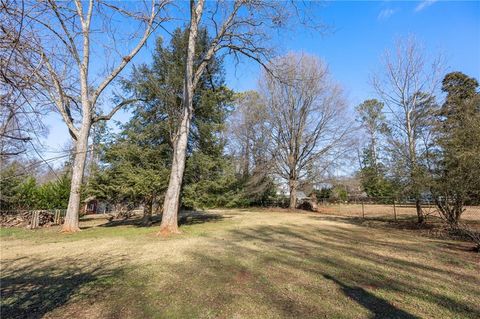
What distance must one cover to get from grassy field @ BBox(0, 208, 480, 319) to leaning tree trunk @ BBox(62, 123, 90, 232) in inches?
132

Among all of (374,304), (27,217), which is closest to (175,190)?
(374,304)

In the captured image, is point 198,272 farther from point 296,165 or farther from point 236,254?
point 296,165

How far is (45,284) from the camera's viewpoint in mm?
4320

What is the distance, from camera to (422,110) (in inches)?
555

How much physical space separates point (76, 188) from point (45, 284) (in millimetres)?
7768

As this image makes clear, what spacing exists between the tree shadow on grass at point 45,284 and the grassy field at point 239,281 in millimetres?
15

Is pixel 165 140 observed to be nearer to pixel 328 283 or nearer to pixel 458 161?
pixel 328 283

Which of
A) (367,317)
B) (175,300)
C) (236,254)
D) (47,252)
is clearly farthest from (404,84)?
(47,252)

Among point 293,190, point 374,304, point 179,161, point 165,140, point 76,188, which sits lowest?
point 374,304

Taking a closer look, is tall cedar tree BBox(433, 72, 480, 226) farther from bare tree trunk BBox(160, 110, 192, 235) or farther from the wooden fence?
the wooden fence

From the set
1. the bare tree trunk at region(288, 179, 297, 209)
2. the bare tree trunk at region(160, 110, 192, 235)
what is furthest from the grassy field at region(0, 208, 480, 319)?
the bare tree trunk at region(288, 179, 297, 209)

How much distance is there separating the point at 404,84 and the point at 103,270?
15865 millimetres

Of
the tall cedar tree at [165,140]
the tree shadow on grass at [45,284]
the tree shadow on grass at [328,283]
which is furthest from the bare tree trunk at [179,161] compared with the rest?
the tree shadow on grass at [45,284]

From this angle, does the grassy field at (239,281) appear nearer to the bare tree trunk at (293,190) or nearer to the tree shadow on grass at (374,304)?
the tree shadow on grass at (374,304)
